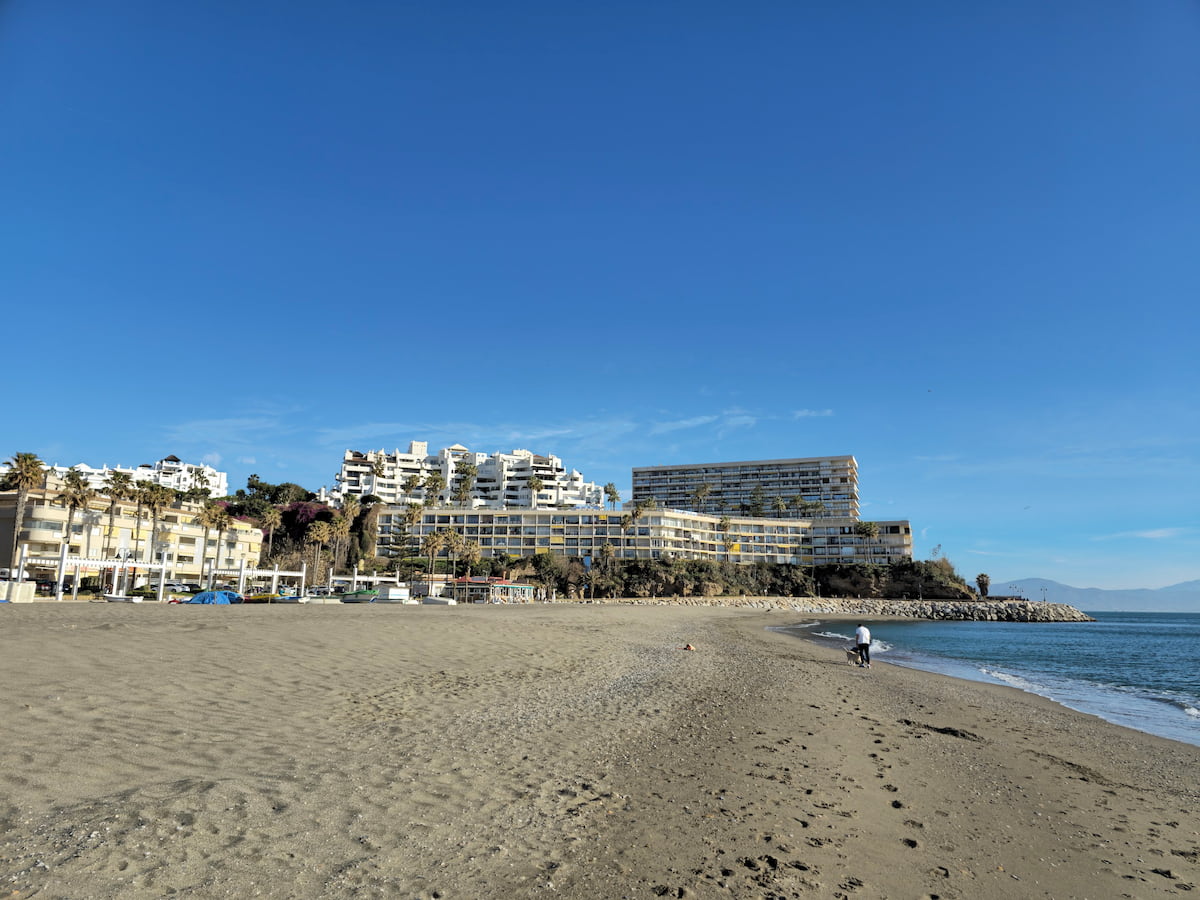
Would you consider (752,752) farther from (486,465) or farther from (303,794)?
(486,465)

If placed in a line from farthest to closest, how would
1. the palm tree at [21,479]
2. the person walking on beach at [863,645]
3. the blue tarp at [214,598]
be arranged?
the palm tree at [21,479], the blue tarp at [214,598], the person walking on beach at [863,645]

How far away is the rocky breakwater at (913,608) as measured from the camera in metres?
107

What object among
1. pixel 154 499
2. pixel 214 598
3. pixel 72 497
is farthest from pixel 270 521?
pixel 214 598

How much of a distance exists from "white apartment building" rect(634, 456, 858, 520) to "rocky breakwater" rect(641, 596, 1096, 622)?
48.2 m

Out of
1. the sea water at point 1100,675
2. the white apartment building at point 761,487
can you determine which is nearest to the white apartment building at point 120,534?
the sea water at point 1100,675

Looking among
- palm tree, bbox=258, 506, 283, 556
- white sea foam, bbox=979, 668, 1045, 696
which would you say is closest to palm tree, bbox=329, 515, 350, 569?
palm tree, bbox=258, 506, 283, 556

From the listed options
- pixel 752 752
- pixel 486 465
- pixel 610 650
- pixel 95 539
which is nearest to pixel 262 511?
pixel 95 539

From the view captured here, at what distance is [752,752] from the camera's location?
991 centimetres

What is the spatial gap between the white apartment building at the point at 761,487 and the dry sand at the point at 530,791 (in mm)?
156118

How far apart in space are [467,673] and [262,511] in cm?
10518

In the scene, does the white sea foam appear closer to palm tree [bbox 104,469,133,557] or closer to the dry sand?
the dry sand

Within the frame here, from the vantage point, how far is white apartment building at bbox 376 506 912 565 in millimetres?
129250

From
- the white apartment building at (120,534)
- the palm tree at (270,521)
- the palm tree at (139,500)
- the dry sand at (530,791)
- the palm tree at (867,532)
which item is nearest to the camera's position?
the dry sand at (530,791)

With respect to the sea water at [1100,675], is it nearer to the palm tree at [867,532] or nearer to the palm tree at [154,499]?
the palm tree at [154,499]
